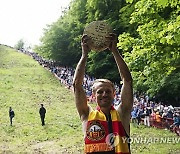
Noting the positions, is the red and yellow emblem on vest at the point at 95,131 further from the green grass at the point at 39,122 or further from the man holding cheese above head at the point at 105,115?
the green grass at the point at 39,122

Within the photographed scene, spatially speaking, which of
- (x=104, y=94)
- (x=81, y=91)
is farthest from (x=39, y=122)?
(x=104, y=94)

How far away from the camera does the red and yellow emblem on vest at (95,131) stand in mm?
3223

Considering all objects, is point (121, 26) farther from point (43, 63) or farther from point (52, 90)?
point (43, 63)

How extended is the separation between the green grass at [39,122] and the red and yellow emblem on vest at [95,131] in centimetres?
887

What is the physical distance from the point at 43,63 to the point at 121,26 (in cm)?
1886

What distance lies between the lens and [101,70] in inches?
1287

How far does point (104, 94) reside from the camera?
343cm

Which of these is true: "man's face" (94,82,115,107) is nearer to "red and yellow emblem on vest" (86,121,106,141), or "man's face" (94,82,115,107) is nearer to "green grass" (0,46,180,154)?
"red and yellow emblem on vest" (86,121,106,141)

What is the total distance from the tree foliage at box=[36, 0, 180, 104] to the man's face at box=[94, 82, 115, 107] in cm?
455

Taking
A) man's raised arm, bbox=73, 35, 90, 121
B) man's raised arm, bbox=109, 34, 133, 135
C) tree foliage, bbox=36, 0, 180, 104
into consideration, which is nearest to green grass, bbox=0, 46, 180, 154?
tree foliage, bbox=36, 0, 180, 104

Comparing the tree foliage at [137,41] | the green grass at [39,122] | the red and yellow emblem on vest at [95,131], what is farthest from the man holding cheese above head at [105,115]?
the green grass at [39,122]

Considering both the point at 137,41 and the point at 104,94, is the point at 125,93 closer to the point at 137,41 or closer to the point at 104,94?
the point at 104,94

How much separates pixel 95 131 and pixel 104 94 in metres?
0.37

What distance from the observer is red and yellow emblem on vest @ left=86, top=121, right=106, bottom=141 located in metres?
3.22
